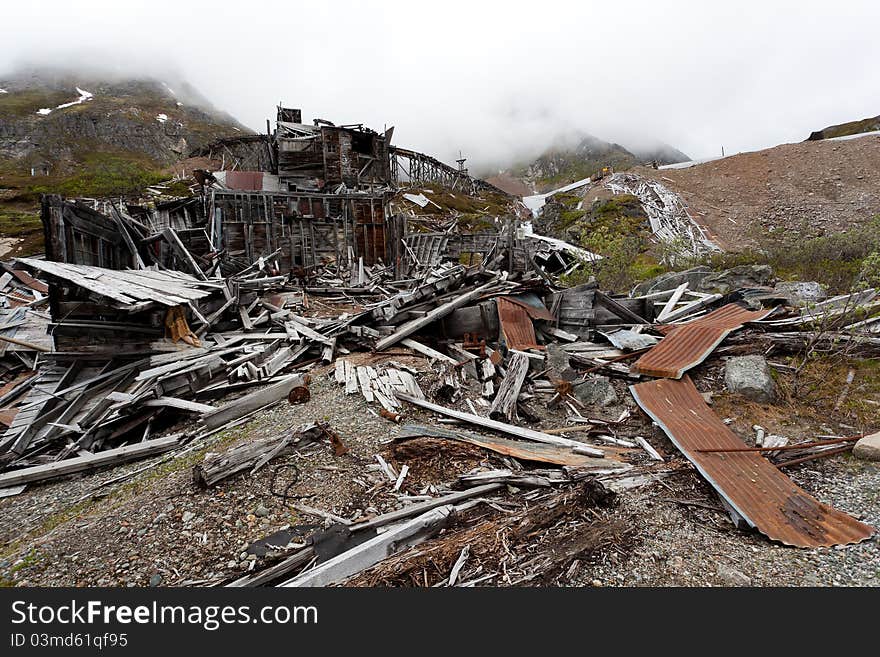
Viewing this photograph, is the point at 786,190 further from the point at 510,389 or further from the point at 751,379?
the point at 510,389

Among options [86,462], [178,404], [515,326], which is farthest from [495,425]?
[86,462]

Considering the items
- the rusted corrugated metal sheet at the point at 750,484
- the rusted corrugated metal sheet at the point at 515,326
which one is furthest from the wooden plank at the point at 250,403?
the rusted corrugated metal sheet at the point at 750,484

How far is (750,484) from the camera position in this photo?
4637 millimetres

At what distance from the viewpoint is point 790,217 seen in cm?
2678

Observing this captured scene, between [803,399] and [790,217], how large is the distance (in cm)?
2761

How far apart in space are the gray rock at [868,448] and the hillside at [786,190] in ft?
75.3

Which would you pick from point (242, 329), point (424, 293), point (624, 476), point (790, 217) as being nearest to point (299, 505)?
point (624, 476)

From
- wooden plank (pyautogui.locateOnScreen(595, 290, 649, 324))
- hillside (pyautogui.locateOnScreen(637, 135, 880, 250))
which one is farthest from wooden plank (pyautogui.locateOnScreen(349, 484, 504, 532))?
hillside (pyautogui.locateOnScreen(637, 135, 880, 250))

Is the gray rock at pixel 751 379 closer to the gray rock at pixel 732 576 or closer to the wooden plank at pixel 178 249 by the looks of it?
the gray rock at pixel 732 576

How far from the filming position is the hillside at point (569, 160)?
141m

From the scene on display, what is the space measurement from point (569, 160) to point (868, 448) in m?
170

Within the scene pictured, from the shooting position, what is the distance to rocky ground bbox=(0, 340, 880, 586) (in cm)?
353

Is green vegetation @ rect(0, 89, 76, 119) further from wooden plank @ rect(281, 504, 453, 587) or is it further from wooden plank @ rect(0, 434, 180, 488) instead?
wooden plank @ rect(281, 504, 453, 587)

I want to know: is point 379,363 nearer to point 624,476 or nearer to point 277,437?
point 277,437
